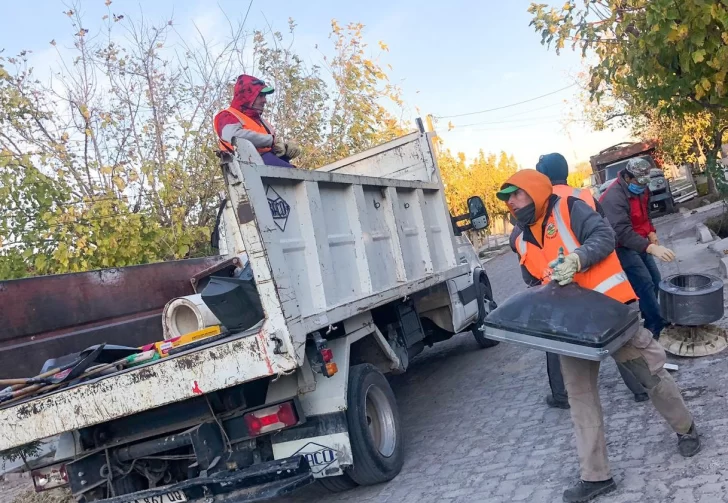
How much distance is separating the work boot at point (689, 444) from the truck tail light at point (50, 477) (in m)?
3.57

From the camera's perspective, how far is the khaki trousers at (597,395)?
345 centimetres

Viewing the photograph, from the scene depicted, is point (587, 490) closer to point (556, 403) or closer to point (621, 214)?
point (556, 403)

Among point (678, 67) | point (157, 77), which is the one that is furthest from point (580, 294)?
point (157, 77)

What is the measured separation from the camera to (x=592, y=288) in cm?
352

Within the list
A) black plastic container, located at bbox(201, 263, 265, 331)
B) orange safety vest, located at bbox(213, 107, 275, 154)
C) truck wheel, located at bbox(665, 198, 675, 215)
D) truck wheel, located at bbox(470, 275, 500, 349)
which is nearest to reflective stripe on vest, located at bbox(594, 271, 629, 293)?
black plastic container, located at bbox(201, 263, 265, 331)

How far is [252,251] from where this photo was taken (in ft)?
11.4

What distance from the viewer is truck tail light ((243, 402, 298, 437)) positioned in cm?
384

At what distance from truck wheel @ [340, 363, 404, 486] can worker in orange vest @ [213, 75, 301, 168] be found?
175 cm

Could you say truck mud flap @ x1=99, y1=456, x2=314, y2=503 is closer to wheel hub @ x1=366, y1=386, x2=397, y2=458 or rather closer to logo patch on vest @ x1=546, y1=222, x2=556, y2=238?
wheel hub @ x1=366, y1=386, x2=397, y2=458

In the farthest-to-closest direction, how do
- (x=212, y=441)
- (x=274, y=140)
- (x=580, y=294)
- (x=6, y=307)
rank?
(x=274, y=140) → (x=6, y=307) → (x=212, y=441) → (x=580, y=294)

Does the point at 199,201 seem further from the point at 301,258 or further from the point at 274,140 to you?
the point at 301,258

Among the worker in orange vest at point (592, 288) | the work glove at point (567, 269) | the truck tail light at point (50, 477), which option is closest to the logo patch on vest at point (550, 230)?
the worker in orange vest at point (592, 288)

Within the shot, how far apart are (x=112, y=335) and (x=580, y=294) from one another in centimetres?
318

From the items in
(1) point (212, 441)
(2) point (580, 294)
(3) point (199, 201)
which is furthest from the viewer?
(3) point (199, 201)
